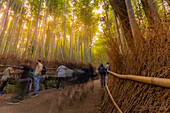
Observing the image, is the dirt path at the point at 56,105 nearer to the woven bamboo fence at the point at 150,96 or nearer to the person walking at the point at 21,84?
the person walking at the point at 21,84

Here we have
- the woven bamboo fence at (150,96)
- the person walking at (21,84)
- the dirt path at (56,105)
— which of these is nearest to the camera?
the woven bamboo fence at (150,96)

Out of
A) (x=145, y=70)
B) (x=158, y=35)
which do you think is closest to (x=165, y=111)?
(x=145, y=70)

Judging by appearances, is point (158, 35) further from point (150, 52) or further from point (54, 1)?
point (54, 1)

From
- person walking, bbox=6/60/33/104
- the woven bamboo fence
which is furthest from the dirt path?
the woven bamboo fence

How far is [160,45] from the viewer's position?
39.3 inches

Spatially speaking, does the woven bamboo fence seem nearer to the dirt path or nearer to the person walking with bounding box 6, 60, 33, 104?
the dirt path

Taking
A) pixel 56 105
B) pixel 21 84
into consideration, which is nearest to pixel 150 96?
pixel 56 105

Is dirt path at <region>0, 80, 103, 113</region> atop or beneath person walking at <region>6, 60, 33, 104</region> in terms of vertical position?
beneath

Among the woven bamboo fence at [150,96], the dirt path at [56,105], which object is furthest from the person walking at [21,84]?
the woven bamboo fence at [150,96]

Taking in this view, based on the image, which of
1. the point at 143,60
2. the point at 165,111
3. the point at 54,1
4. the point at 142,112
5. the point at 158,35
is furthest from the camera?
the point at 54,1

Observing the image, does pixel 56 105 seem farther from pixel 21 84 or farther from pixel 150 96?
pixel 150 96

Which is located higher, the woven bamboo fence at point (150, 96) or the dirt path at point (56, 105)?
the woven bamboo fence at point (150, 96)

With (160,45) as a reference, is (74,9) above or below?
above

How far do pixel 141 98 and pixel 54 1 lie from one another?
11.8 metres
